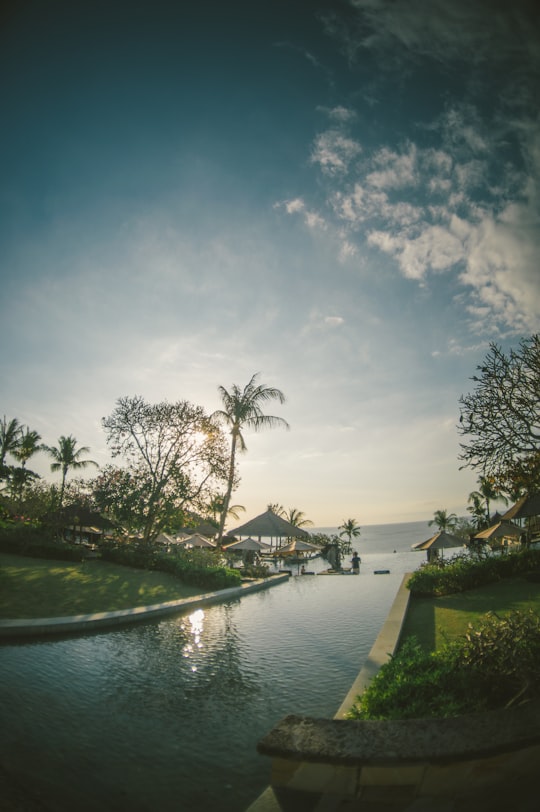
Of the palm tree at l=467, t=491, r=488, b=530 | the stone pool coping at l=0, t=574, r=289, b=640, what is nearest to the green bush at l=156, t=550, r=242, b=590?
the stone pool coping at l=0, t=574, r=289, b=640

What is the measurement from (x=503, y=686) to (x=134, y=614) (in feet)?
33.6

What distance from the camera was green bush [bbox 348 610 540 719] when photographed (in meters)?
3.74

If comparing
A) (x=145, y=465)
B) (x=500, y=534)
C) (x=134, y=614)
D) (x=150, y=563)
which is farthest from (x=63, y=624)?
(x=500, y=534)

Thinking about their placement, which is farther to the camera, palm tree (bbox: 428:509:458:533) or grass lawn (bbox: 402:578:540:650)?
palm tree (bbox: 428:509:458:533)

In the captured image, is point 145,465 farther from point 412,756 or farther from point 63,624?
point 412,756

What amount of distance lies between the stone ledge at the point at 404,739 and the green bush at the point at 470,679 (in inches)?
30.9

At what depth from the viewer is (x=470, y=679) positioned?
4086mm

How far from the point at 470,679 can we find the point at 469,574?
12.0 metres

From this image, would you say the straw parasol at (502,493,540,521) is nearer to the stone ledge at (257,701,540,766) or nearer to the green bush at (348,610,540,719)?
the green bush at (348,610,540,719)

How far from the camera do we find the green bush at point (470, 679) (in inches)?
147

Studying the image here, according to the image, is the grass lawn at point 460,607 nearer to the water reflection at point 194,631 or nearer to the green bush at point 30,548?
the water reflection at point 194,631

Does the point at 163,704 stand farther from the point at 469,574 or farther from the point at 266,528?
the point at 266,528

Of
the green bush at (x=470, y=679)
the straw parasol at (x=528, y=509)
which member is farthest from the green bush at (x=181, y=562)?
the straw parasol at (x=528, y=509)

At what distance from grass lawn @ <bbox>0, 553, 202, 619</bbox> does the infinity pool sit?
87.7 inches
